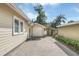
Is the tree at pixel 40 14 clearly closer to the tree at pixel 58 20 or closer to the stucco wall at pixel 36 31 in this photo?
the tree at pixel 58 20

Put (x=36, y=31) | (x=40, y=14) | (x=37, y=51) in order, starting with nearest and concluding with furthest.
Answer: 1. (x=37, y=51)
2. (x=36, y=31)
3. (x=40, y=14)

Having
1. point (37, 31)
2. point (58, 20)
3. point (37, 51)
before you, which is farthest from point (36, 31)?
point (58, 20)

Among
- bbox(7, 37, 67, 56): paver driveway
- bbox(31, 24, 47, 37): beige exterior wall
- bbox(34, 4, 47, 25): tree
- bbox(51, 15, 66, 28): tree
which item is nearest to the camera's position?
bbox(7, 37, 67, 56): paver driveway

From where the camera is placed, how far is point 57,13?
4575 centimetres

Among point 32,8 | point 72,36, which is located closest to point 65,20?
point 32,8

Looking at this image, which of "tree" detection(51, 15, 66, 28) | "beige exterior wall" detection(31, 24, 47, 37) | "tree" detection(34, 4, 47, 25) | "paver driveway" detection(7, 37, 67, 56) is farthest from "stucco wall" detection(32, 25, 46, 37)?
"tree" detection(51, 15, 66, 28)

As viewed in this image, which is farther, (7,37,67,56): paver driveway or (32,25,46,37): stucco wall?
(32,25,46,37): stucco wall

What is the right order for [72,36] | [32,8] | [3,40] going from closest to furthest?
[3,40] → [72,36] → [32,8]

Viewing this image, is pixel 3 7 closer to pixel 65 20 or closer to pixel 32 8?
pixel 32 8

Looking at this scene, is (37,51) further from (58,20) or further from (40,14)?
(58,20)

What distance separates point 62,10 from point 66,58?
38.5 metres

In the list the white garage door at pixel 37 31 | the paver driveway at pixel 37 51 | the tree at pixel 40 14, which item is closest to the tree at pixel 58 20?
the tree at pixel 40 14

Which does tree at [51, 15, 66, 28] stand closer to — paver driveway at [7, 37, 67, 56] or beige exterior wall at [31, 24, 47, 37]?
beige exterior wall at [31, 24, 47, 37]

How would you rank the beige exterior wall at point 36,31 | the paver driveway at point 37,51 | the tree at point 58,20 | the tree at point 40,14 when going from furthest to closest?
the tree at point 58,20, the tree at point 40,14, the beige exterior wall at point 36,31, the paver driveway at point 37,51
